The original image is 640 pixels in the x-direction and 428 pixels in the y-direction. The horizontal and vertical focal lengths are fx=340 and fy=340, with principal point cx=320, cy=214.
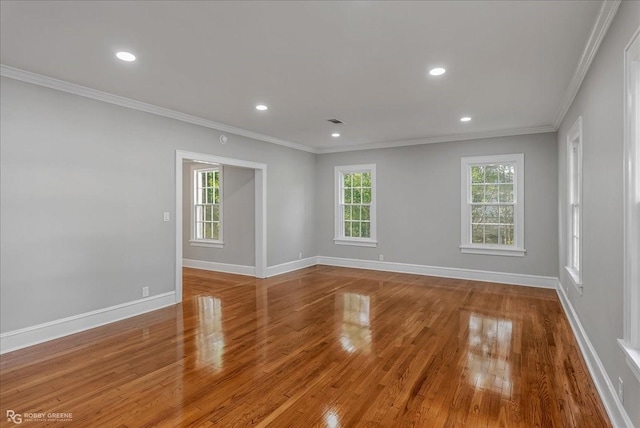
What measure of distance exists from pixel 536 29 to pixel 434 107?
6.66ft

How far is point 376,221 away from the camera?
735cm

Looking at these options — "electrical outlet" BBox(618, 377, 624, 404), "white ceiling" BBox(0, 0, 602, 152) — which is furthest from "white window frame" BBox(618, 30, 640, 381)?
"white ceiling" BBox(0, 0, 602, 152)

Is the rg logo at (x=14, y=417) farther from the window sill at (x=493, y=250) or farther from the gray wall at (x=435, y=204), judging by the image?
the window sill at (x=493, y=250)

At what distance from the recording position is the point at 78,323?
12.6 feet

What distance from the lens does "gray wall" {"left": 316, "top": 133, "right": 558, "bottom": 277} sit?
5781mm

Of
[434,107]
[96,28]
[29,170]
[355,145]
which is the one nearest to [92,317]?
[29,170]

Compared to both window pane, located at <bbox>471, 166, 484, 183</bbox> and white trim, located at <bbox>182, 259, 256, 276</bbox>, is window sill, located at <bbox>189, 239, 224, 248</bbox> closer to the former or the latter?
white trim, located at <bbox>182, 259, 256, 276</bbox>

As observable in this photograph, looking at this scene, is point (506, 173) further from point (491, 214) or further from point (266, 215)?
point (266, 215)

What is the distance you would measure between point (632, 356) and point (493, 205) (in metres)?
4.78

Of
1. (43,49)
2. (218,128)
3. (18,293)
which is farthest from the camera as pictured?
(218,128)

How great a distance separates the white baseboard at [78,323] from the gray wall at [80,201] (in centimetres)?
6

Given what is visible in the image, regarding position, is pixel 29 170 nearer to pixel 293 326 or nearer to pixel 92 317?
pixel 92 317

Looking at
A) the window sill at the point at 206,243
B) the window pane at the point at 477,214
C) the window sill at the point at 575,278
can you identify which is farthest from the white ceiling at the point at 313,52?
the window sill at the point at 206,243

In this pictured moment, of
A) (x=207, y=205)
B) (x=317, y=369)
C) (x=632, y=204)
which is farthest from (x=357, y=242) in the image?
(x=632, y=204)
